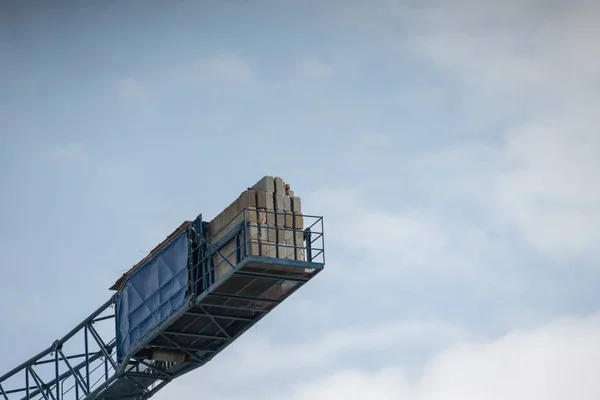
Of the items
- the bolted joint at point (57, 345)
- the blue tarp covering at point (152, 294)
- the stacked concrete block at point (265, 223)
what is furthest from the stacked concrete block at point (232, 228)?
the bolted joint at point (57, 345)

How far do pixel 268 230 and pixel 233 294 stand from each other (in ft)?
7.93

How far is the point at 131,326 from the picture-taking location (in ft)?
161

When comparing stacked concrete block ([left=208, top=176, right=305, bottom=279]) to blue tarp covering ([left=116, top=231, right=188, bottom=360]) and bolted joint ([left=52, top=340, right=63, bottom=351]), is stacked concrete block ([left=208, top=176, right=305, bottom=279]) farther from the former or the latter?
bolted joint ([left=52, top=340, right=63, bottom=351])

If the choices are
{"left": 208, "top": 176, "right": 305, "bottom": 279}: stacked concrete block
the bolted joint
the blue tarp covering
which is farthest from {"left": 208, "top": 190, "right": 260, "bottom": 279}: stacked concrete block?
the bolted joint

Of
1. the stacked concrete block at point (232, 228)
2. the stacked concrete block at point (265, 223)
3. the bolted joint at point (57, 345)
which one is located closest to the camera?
the stacked concrete block at point (232, 228)

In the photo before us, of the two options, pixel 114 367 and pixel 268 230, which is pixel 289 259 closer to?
pixel 268 230

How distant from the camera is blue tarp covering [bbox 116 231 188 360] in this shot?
46656 millimetres

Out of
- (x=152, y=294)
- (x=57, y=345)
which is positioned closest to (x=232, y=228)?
(x=152, y=294)

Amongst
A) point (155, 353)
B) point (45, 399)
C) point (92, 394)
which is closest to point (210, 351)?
point (155, 353)

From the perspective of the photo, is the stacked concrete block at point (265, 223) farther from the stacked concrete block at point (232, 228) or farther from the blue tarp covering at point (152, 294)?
the blue tarp covering at point (152, 294)

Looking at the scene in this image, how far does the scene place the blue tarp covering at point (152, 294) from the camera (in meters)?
46.7

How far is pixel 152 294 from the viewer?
48.0 meters

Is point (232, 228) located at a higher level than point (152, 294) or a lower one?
higher

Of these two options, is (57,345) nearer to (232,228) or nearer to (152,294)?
(152,294)
